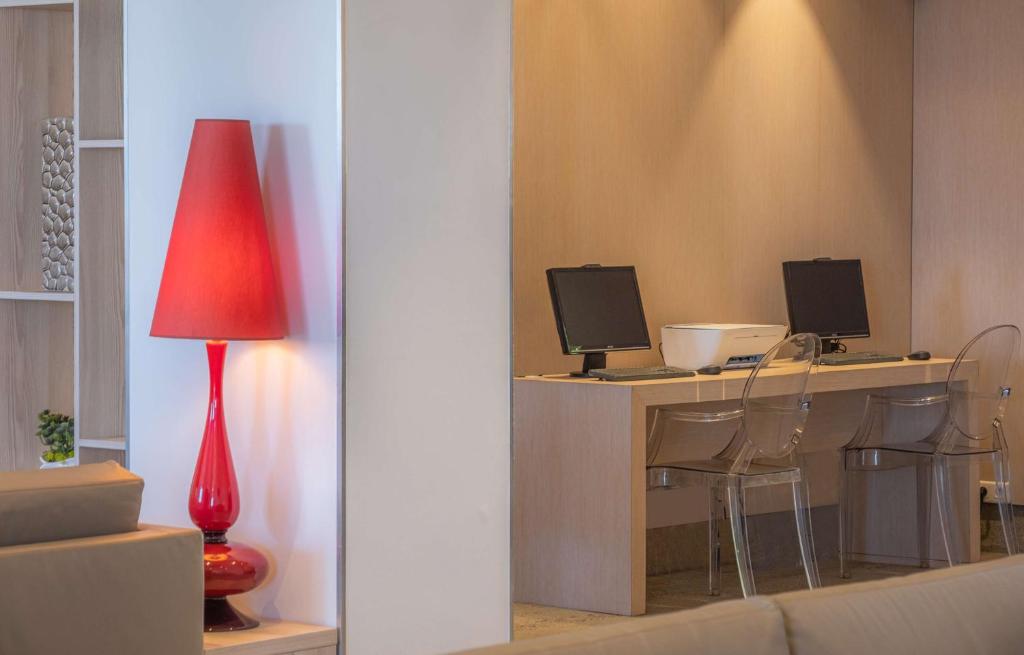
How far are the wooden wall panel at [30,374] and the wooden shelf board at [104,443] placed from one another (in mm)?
741

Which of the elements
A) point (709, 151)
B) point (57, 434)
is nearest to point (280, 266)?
point (57, 434)

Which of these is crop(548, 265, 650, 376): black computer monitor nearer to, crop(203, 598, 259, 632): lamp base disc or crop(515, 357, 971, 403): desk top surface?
crop(515, 357, 971, 403): desk top surface

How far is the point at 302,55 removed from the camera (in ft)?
11.1

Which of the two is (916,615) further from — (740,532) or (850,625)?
(740,532)

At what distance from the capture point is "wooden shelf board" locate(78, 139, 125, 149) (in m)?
3.85

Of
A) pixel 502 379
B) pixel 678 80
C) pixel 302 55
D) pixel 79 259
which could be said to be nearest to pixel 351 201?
pixel 302 55

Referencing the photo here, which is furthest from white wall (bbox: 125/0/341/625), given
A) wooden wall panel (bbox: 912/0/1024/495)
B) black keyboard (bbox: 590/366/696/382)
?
wooden wall panel (bbox: 912/0/1024/495)

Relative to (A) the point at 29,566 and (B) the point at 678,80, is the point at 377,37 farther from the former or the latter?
(B) the point at 678,80

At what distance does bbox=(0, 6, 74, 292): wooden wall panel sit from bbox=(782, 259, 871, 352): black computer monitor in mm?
3053

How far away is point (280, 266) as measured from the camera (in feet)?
11.3

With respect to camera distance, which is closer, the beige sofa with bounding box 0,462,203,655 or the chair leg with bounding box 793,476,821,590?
the beige sofa with bounding box 0,462,203,655

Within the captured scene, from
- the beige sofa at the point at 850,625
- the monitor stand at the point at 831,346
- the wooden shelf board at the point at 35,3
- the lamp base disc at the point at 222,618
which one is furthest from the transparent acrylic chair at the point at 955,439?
the beige sofa at the point at 850,625

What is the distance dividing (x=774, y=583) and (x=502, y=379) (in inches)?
89.9

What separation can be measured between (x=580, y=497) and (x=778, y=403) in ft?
2.46
